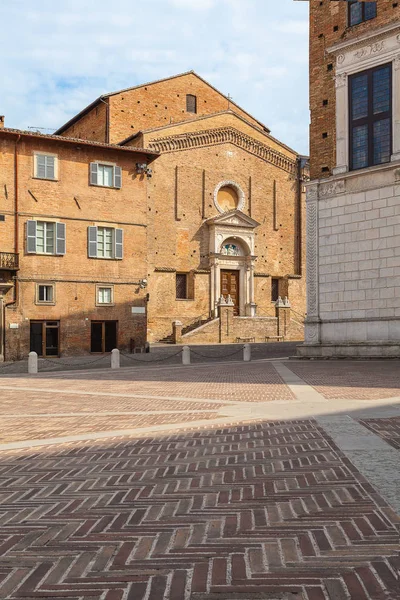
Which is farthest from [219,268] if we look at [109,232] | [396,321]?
[396,321]

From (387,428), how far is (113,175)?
26.6m

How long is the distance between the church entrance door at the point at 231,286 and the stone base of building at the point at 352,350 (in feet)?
51.3

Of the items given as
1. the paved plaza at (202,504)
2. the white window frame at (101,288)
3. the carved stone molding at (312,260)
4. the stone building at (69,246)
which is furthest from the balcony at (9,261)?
the paved plaza at (202,504)

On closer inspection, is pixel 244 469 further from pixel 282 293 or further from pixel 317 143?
pixel 282 293

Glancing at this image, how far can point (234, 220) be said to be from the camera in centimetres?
4100

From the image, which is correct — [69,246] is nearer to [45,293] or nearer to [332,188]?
[45,293]

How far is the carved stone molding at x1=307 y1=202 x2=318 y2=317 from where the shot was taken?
25.1 metres

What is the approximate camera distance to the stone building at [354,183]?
75.4 ft

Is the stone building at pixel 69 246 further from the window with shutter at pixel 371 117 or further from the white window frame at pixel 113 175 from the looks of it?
the window with shutter at pixel 371 117

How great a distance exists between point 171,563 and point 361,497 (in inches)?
75.1

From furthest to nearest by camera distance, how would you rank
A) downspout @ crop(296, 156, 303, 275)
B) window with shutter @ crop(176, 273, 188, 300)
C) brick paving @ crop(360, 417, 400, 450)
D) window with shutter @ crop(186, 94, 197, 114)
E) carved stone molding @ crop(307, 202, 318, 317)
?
downspout @ crop(296, 156, 303, 275), window with shutter @ crop(186, 94, 197, 114), window with shutter @ crop(176, 273, 188, 300), carved stone molding @ crop(307, 202, 318, 317), brick paving @ crop(360, 417, 400, 450)

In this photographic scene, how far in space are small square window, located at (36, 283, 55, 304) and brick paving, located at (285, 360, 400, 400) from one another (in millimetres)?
14261

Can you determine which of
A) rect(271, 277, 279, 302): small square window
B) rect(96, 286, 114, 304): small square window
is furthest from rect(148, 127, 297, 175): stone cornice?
rect(96, 286, 114, 304): small square window

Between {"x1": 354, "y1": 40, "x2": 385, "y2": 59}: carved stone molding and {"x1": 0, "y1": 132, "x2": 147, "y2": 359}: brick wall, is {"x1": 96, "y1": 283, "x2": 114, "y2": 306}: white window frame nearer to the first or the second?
{"x1": 0, "y1": 132, "x2": 147, "y2": 359}: brick wall
